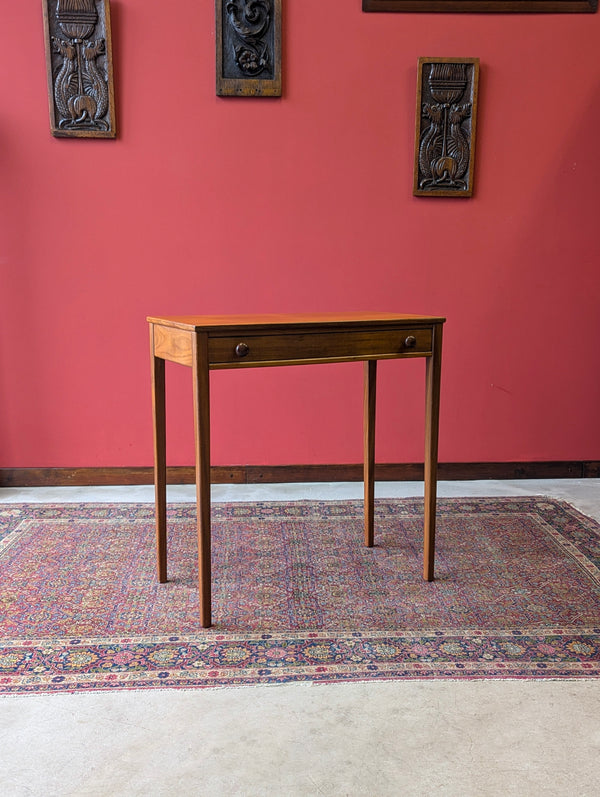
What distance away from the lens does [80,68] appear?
299 centimetres

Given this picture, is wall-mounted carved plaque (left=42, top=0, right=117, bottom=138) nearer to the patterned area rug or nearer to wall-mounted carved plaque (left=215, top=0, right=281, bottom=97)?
wall-mounted carved plaque (left=215, top=0, right=281, bottom=97)

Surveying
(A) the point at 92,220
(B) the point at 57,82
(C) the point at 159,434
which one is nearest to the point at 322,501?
(C) the point at 159,434

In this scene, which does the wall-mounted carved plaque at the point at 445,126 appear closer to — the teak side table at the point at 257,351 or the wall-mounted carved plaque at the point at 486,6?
the wall-mounted carved plaque at the point at 486,6

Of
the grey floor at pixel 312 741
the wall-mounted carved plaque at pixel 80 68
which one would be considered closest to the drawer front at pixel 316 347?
the grey floor at pixel 312 741

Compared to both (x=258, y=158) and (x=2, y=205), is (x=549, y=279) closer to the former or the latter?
(x=258, y=158)

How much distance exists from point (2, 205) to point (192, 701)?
237cm

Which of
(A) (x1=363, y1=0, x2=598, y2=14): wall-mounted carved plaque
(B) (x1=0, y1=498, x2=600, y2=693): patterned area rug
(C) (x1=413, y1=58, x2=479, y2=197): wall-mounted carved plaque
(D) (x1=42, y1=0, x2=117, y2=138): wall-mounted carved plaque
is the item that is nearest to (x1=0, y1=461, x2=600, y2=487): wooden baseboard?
(B) (x1=0, y1=498, x2=600, y2=693): patterned area rug

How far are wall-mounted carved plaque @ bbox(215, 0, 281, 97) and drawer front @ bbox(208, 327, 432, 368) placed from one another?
5.08 feet

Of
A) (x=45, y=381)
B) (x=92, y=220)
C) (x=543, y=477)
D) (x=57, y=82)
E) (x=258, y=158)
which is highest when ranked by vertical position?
(x=57, y=82)

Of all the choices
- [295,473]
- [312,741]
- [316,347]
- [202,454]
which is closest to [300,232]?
[295,473]

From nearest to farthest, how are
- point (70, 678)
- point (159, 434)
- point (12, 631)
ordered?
point (70, 678), point (12, 631), point (159, 434)

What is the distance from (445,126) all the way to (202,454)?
2.07 meters

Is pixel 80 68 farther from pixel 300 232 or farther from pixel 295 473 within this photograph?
pixel 295 473

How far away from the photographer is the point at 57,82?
3.00 metres
